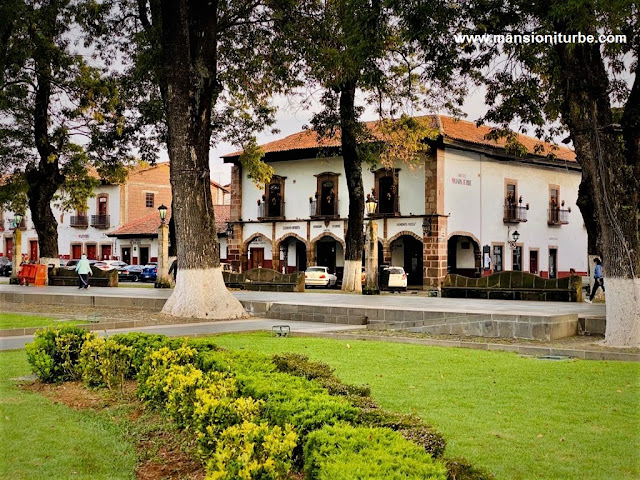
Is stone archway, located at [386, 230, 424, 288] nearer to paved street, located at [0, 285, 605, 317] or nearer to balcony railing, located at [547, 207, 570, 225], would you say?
balcony railing, located at [547, 207, 570, 225]

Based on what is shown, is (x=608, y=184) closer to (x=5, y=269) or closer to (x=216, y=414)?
(x=216, y=414)

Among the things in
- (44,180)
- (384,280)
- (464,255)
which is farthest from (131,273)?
(464,255)

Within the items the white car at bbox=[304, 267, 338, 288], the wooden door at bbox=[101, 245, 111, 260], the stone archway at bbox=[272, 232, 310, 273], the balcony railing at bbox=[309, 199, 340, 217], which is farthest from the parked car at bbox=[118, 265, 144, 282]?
the white car at bbox=[304, 267, 338, 288]

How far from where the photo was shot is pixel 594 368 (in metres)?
8.84

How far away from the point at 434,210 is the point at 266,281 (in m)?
11.3

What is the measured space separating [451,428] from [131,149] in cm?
2402

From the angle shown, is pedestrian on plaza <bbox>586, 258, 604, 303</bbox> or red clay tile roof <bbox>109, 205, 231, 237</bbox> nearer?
pedestrian on plaza <bbox>586, 258, 604, 303</bbox>

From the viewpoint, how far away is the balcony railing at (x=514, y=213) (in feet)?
125

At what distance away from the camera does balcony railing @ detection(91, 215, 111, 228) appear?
53344mm

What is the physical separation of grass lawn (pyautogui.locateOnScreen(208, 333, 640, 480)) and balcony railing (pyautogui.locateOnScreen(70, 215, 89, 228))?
1827 inches

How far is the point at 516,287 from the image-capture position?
68.8 ft

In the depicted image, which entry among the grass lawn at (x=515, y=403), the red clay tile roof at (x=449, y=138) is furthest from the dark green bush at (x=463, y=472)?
the red clay tile roof at (x=449, y=138)

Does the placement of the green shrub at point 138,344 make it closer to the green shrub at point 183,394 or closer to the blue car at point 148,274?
the green shrub at point 183,394

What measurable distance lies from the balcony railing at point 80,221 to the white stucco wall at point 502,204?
30.0 m
